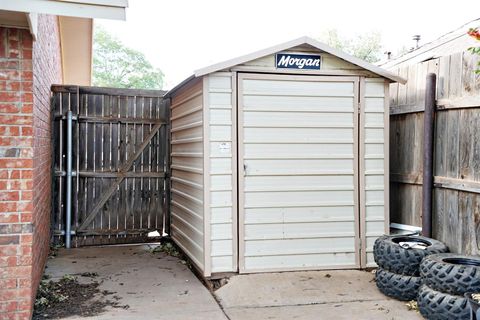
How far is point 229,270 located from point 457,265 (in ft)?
7.69

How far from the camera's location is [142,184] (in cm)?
771

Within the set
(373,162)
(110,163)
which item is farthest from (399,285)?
(110,163)

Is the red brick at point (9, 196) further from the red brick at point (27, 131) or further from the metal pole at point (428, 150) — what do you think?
the metal pole at point (428, 150)

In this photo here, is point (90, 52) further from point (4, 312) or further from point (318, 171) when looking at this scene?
point (4, 312)

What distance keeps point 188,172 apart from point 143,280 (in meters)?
1.51

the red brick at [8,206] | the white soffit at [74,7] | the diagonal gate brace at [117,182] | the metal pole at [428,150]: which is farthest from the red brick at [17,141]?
the metal pole at [428,150]

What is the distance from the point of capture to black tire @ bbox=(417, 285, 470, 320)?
371 cm

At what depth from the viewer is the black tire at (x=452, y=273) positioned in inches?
149

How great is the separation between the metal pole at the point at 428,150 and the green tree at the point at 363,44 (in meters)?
27.9

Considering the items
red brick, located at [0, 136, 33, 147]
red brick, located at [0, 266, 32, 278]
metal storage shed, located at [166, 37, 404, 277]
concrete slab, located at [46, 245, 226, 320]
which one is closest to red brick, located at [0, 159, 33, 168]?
red brick, located at [0, 136, 33, 147]

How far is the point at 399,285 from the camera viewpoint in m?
4.55

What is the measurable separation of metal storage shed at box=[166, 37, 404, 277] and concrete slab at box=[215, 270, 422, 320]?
0.72ft

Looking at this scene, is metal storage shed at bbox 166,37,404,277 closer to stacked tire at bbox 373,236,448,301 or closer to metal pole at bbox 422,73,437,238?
metal pole at bbox 422,73,437,238

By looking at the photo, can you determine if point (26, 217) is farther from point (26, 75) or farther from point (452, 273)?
point (452, 273)
